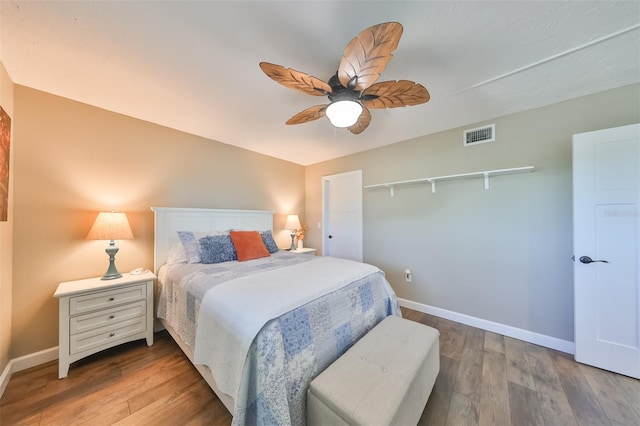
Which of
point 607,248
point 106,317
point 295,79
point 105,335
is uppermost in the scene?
point 295,79

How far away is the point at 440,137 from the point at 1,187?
420cm

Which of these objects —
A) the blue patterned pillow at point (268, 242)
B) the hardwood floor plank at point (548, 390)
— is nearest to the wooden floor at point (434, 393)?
the hardwood floor plank at point (548, 390)

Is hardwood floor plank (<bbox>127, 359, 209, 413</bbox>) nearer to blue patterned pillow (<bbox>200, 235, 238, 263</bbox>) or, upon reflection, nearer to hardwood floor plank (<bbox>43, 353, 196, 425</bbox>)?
hardwood floor plank (<bbox>43, 353, 196, 425</bbox>)

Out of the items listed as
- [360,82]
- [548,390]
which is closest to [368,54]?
[360,82]

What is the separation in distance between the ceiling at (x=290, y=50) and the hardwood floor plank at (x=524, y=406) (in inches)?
96.5

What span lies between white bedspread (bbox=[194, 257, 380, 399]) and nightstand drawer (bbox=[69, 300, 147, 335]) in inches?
42.4

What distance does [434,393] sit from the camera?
1.57 meters

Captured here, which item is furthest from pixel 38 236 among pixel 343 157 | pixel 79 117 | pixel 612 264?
pixel 612 264

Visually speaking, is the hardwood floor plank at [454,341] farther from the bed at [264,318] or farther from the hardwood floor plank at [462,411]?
the bed at [264,318]

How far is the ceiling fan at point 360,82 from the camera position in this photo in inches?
43.1

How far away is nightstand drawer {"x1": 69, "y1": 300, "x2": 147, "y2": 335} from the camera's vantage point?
177 centimetres

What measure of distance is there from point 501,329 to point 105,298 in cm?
396

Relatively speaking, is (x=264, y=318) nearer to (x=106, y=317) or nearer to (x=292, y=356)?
(x=292, y=356)

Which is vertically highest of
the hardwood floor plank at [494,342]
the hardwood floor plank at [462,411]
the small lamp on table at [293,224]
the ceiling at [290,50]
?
the ceiling at [290,50]
